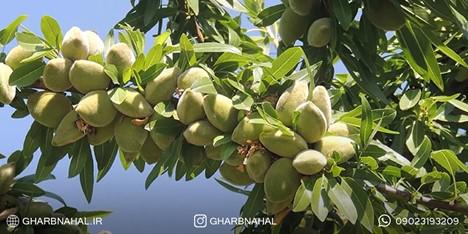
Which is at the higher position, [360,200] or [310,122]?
[310,122]

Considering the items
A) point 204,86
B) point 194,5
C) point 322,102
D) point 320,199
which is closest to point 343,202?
point 320,199

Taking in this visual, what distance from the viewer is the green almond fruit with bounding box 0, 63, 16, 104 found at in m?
1.02

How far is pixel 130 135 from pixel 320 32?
406 mm

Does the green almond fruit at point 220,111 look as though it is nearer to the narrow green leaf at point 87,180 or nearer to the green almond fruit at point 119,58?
the green almond fruit at point 119,58

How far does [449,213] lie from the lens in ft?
3.91

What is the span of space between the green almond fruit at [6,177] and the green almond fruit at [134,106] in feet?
1.08

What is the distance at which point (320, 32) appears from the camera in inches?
47.4

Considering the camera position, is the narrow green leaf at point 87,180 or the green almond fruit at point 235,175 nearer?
the green almond fruit at point 235,175

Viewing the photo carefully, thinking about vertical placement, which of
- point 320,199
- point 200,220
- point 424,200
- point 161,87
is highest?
point 161,87

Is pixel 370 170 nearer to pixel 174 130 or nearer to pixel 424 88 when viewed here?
pixel 174 130

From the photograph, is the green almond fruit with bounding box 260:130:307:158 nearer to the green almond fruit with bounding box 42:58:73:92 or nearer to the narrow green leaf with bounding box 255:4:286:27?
the green almond fruit with bounding box 42:58:73:92

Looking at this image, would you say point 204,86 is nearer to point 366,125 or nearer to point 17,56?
point 366,125

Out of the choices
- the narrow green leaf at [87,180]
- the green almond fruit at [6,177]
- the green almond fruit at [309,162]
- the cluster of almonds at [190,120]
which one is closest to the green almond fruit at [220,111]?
the cluster of almonds at [190,120]

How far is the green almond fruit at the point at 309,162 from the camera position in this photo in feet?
2.91
